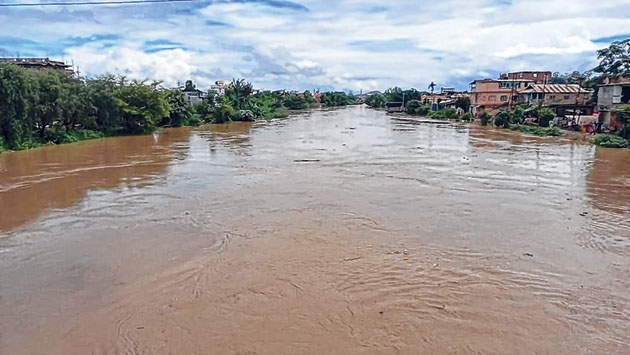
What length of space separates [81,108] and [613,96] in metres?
32.0

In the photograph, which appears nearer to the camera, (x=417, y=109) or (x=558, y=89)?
(x=558, y=89)

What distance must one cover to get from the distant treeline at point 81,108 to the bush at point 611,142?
1042 inches

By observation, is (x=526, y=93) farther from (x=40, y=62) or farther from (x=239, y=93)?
(x=40, y=62)

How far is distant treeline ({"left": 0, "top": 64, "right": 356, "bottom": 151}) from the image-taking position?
2094 cm

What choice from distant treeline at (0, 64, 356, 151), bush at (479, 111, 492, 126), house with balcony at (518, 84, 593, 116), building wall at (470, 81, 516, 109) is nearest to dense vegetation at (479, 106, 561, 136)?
bush at (479, 111, 492, 126)

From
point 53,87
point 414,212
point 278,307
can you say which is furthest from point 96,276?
point 53,87

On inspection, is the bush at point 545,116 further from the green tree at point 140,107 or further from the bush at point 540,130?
the green tree at point 140,107

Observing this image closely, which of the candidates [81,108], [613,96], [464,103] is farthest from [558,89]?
[81,108]

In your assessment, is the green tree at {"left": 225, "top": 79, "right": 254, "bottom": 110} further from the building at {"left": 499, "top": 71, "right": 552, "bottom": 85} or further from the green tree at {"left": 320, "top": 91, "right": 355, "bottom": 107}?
the green tree at {"left": 320, "top": 91, "right": 355, "bottom": 107}

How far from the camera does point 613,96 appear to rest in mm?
28078

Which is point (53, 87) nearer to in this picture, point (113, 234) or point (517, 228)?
point (113, 234)

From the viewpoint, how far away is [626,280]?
6.46m

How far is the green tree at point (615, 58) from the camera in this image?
105 ft

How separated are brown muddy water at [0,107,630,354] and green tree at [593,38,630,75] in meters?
23.0
